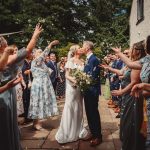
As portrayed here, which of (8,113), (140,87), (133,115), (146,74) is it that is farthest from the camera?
(133,115)

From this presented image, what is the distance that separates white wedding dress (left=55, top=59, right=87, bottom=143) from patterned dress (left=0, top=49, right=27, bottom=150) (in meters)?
2.23

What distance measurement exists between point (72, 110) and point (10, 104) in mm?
2567

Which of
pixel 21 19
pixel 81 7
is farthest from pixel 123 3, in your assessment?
pixel 21 19

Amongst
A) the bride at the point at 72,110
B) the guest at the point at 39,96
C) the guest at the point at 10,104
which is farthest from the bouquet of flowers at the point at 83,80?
the guest at the point at 10,104

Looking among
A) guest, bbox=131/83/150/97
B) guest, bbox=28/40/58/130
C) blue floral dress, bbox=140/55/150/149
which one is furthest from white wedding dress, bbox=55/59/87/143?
guest, bbox=131/83/150/97

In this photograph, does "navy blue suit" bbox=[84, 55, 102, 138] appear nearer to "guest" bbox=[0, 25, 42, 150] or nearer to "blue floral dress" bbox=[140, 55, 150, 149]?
"guest" bbox=[0, 25, 42, 150]

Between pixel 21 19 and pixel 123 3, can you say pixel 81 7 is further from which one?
pixel 21 19

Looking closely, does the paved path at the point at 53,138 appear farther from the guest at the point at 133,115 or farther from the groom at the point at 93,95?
the guest at the point at 133,115

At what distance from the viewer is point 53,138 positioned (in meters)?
7.75

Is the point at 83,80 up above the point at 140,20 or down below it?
below

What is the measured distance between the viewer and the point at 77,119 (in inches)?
298

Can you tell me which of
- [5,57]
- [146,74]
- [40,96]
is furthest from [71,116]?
[5,57]

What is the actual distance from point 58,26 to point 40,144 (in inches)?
1137

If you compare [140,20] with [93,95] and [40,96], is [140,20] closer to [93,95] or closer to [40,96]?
[40,96]
